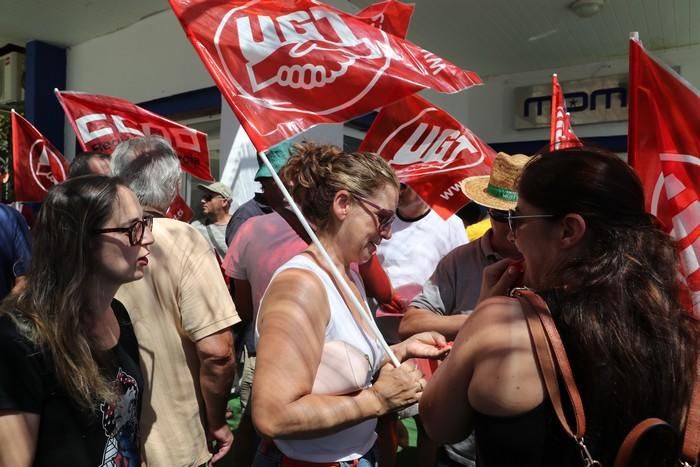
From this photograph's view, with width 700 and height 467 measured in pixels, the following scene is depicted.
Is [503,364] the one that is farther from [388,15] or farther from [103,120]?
[103,120]

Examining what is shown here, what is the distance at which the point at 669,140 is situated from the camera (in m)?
1.99

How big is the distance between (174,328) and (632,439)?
152 centimetres

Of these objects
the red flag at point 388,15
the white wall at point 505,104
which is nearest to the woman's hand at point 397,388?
the red flag at point 388,15

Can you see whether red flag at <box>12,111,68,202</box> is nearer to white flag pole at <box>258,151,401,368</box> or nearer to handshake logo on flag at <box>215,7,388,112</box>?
handshake logo on flag at <box>215,7,388,112</box>

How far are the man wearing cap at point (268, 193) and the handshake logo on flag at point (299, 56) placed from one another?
2.23ft

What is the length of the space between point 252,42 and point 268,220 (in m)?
1.14

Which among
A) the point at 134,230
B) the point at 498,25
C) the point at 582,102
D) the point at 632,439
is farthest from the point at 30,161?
the point at 582,102

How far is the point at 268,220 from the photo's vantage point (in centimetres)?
298

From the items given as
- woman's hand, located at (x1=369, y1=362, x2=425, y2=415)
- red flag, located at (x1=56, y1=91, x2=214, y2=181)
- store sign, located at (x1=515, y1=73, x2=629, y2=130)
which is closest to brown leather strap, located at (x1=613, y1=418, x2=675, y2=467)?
woman's hand, located at (x1=369, y1=362, x2=425, y2=415)

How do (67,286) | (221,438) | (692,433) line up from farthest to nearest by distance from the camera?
(221,438) < (67,286) < (692,433)

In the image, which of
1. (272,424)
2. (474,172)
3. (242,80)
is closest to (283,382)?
(272,424)

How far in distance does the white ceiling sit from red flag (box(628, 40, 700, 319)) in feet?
16.8

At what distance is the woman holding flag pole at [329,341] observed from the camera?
1.41 metres

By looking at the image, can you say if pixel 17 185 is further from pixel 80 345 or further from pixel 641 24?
pixel 641 24
